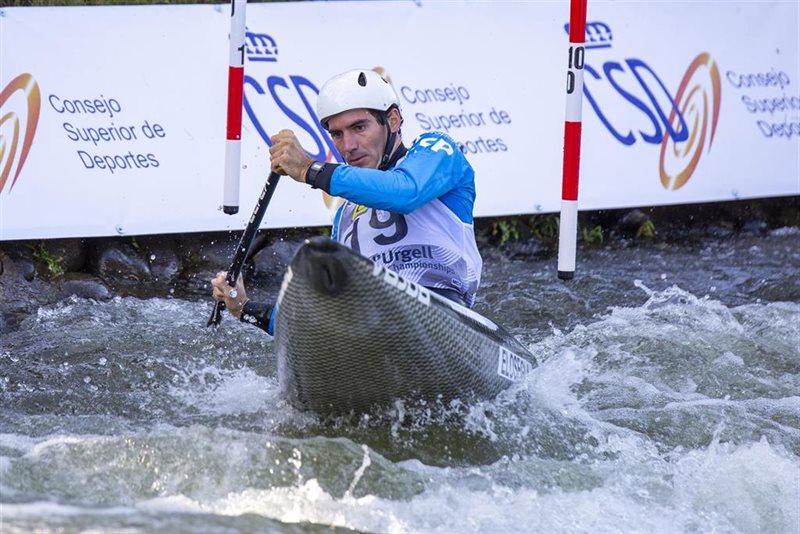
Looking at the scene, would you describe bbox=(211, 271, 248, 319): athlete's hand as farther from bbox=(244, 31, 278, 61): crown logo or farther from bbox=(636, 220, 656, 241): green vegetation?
bbox=(636, 220, 656, 241): green vegetation

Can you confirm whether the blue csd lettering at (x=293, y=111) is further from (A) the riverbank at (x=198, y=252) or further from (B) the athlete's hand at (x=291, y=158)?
(B) the athlete's hand at (x=291, y=158)

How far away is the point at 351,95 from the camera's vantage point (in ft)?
17.4

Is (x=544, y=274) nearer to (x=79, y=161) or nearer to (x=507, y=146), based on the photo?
(x=507, y=146)

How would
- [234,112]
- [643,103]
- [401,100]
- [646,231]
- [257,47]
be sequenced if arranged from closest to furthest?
[234,112] → [257,47] → [401,100] → [643,103] → [646,231]

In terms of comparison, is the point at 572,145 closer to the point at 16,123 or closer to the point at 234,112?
the point at 234,112

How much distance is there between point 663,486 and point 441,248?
1368 mm

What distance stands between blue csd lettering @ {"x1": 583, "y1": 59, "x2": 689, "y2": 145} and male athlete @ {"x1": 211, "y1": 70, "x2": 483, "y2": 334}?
4147 mm

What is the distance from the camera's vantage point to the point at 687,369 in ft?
21.9

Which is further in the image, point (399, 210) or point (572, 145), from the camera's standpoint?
point (572, 145)

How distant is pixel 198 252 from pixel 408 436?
4066mm

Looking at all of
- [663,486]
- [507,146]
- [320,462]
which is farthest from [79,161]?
[663,486]

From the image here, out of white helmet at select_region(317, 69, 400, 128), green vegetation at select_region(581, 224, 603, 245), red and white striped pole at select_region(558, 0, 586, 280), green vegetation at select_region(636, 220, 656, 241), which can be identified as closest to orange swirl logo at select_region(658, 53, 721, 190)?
green vegetation at select_region(636, 220, 656, 241)

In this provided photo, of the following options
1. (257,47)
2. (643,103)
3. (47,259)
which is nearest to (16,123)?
(47,259)

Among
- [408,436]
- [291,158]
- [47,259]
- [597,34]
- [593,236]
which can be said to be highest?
[597,34]
